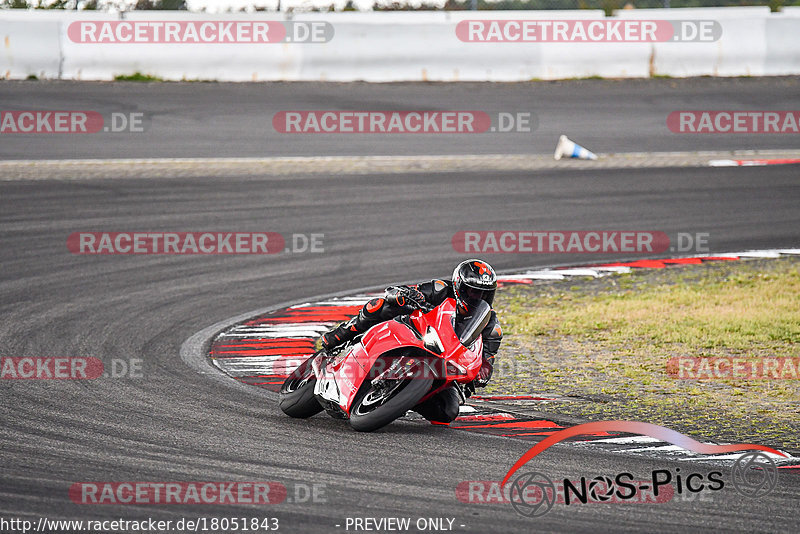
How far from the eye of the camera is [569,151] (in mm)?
17609

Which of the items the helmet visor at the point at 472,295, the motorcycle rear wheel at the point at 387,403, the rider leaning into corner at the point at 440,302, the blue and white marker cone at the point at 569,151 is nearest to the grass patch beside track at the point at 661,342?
the rider leaning into corner at the point at 440,302

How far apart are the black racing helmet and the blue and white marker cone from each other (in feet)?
36.7

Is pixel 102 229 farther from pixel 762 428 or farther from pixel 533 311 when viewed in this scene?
pixel 762 428

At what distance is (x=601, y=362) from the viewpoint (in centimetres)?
905

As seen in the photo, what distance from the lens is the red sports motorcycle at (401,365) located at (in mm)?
6539

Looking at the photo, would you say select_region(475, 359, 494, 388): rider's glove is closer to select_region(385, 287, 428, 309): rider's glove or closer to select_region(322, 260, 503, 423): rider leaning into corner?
select_region(322, 260, 503, 423): rider leaning into corner

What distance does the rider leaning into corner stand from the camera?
673 cm

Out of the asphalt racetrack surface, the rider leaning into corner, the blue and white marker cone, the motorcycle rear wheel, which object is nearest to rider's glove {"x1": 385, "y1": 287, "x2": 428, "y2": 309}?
the rider leaning into corner

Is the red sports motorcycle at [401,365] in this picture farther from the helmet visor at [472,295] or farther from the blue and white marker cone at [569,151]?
the blue and white marker cone at [569,151]

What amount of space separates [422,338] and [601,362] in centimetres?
291

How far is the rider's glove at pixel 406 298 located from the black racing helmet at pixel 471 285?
0.25m

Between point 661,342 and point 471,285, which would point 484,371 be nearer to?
point 471,285

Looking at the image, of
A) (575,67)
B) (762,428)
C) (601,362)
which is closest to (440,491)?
(762,428)

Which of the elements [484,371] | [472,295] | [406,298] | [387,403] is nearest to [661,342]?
[484,371]
